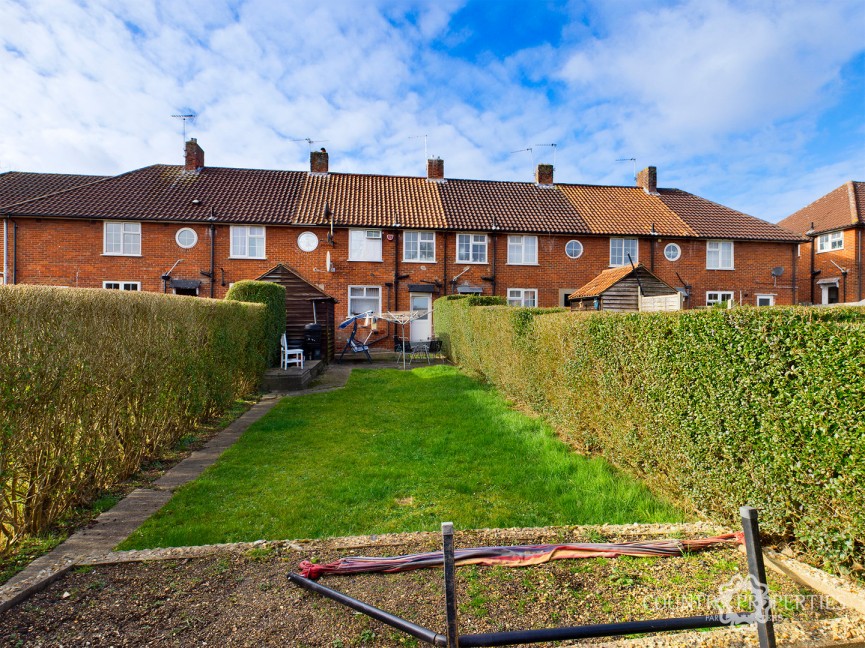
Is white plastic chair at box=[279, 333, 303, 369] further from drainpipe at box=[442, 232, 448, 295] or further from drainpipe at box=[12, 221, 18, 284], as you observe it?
drainpipe at box=[12, 221, 18, 284]

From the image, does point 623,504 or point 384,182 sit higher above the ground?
point 384,182

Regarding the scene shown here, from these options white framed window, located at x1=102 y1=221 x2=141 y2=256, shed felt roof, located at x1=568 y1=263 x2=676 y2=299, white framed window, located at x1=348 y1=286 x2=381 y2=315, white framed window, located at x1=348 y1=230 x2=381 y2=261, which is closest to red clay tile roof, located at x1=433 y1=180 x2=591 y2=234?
white framed window, located at x1=348 y1=230 x2=381 y2=261

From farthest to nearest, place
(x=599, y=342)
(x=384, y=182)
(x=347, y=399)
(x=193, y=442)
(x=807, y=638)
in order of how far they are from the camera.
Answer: (x=384, y=182) → (x=347, y=399) → (x=193, y=442) → (x=599, y=342) → (x=807, y=638)

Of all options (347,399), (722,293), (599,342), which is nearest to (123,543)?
(599,342)

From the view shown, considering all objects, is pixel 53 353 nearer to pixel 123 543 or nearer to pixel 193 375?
pixel 123 543

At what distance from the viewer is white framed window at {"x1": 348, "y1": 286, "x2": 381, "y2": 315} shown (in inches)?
780

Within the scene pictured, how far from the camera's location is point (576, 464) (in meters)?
4.77

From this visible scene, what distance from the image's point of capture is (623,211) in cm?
2258

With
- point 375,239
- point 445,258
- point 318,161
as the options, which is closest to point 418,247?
point 445,258

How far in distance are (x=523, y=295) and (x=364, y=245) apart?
302 inches

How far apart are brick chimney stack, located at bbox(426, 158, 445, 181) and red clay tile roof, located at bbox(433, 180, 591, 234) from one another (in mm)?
583

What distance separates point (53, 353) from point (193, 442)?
3.01 metres

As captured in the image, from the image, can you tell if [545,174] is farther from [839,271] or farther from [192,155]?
[192,155]

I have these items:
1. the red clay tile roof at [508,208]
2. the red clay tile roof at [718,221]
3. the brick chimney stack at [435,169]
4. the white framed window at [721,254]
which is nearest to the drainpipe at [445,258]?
the red clay tile roof at [508,208]
